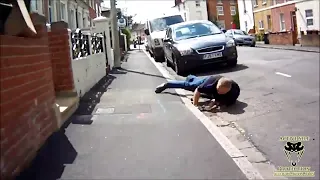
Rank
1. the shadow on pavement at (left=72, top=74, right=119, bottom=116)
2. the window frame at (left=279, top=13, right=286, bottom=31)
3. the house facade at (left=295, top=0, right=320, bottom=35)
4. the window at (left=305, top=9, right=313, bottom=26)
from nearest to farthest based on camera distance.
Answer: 1. the shadow on pavement at (left=72, top=74, right=119, bottom=116)
2. the house facade at (left=295, top=0, right=320, bottom=35)
3. the window at (left=305, top=9, right=313, bottom=26)
4. the window frame at (left=279, top=13, right=286, bottom=31)

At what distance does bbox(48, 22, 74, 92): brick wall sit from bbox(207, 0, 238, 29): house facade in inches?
2526

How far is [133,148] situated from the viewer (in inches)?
196

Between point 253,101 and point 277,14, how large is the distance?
3022 centimetres

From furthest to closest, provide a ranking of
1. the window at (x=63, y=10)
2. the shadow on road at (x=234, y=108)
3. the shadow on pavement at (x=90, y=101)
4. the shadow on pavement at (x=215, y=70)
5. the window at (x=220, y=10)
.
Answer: the window at (x=220, y=10), the window at (x=63, y=10), the shadow on pavement at (x=215, y=70), the shadow on road at (x=234, y=108), the shadow on pavement at (x=90, y=101)

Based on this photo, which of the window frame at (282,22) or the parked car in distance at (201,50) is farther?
the window frame at (282,22)

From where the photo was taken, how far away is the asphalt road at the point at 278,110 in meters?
5.47

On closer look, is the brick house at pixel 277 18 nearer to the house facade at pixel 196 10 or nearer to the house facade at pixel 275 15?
the house facade at pixel 275 15

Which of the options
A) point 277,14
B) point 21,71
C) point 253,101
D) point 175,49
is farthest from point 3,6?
point 277,14

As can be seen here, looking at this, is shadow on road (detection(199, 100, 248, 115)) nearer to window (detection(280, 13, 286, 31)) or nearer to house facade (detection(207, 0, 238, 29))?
window (detection(280, 13, 286, 31))

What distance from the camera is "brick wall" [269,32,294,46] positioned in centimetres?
3030

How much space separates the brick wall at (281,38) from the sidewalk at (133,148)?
24457 mm

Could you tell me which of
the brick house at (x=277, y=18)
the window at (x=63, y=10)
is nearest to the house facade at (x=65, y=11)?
the window at (x=63, y=10)

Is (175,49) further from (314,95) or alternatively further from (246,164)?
(246,164)

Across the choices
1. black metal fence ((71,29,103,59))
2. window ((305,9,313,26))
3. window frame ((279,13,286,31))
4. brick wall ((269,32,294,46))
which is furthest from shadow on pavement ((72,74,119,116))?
window frame ((279,13,286,31))
